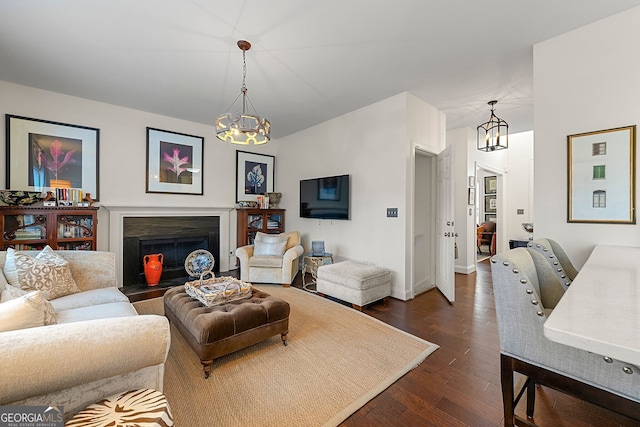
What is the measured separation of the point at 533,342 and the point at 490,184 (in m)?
7.37

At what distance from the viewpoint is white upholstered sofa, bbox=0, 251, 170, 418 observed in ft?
2.85

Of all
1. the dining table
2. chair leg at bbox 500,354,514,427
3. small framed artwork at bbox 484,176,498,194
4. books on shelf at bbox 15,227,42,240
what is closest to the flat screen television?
chair leg at bbox 500,354,514,427

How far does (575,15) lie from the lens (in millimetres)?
2098

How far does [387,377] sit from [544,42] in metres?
3.19

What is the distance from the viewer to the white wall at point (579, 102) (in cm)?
204

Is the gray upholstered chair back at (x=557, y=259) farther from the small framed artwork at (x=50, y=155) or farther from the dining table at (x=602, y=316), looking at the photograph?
the small framed artwork at (x=50, y=155)

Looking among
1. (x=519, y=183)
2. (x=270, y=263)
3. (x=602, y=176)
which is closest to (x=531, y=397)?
(x=602, y=176)

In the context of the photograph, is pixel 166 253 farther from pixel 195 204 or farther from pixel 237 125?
pixel 237 125

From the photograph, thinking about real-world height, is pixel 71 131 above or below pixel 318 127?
below

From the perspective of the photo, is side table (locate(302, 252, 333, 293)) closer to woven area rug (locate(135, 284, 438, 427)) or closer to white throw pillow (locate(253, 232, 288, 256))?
white throw pillow (locate(253, 232, 288, 256))

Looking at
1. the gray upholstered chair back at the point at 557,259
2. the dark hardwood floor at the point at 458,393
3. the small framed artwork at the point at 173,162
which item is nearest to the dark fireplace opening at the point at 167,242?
the small framed artwork at the point at 173,162

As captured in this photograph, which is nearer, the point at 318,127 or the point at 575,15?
the point at 575,15

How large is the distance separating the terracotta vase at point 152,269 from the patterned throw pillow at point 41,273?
182 cm

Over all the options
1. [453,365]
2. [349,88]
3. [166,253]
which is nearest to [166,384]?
[453,365]
